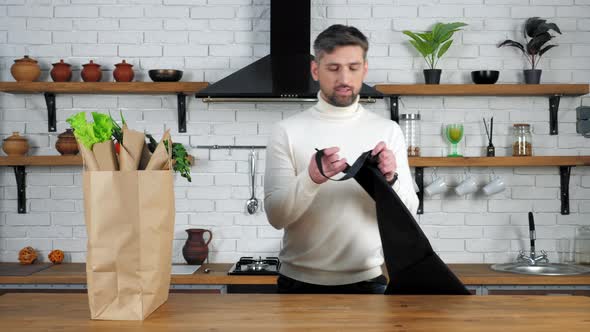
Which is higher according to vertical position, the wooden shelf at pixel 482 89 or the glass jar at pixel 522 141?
the wooden shelf at pixel 482 89

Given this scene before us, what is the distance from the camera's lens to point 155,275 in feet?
4.41

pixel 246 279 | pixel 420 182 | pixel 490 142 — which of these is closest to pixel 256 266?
pixel 246 279

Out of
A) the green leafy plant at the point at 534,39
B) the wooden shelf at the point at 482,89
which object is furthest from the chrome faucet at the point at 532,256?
the green leafy plant at the point at 534,39

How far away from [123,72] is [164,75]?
27 centimetres

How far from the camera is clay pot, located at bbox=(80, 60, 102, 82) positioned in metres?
3.99

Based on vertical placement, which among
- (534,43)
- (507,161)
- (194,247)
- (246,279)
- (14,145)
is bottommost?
(246,279)

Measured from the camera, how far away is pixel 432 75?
4008 millimetres

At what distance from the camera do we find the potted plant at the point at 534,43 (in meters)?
3.98

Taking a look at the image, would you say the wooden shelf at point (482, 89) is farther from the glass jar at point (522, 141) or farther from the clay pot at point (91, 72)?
the clay pot at point (91, 72)

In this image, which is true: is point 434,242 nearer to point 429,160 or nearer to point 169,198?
point 429,160

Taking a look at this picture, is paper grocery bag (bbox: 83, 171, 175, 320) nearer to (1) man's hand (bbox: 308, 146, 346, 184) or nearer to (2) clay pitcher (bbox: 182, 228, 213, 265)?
(1) man's hand (bbox: 308, 146, 346, 184)

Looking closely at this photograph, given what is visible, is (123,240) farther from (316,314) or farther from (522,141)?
(522,141)

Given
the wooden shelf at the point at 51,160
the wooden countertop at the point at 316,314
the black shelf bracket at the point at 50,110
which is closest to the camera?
the wooden countertop at the point at 316,314

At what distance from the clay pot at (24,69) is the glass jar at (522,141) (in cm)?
304
